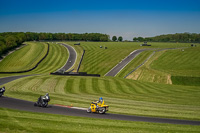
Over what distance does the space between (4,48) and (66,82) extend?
108366 mm

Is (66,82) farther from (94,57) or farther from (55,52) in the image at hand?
(55,52)

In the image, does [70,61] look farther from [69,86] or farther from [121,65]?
[69,86]

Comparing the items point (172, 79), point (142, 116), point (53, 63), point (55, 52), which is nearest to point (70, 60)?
point (53, 63)

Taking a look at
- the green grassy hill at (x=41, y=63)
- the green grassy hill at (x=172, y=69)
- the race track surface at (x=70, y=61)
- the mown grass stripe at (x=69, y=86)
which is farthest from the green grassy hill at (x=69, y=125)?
the green grassy hill at (x=41, y=63)

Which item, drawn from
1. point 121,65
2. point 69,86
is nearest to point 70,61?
point 121,65

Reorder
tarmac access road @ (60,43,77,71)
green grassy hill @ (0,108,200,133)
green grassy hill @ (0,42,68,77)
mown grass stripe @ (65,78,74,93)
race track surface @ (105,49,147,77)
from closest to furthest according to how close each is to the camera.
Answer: green grassy hill @ (0,108,200,133) → mown grass stripe @ (65,78,74,93) → race track surface @ (105,49,147,77) → tarmac access road @ (60,43,77,71) → green grassy hill @ (0,42,68,77)

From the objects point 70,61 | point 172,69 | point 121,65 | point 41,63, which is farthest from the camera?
point 70,61

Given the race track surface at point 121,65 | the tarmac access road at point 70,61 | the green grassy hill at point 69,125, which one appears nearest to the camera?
the green grassy hill at point 69,125

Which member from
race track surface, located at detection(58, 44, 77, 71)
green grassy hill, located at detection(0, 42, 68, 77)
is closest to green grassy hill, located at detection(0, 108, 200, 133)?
race track surface, located at detection(58, 44, 77, 71)

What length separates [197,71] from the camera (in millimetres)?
76750

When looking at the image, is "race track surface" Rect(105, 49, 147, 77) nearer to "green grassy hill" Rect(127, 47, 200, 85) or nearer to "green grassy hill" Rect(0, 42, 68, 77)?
"green grassy hill" Rect(127, 47, 200, 85)

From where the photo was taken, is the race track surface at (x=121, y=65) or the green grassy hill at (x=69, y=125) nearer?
the green grassy hill at (x=69, y=125)

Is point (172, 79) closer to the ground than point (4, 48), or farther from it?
closer to the ground

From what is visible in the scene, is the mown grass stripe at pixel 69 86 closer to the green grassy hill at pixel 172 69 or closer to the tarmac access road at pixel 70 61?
the green grassy hill at pixel 172 69
